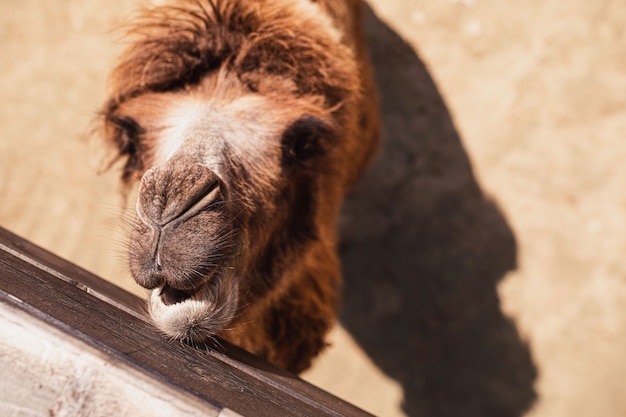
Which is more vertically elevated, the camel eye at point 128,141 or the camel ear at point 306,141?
the camel ear at point 306,141

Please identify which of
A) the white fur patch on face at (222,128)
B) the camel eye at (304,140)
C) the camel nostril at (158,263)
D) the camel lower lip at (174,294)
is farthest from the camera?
the camel eye at (304,140)

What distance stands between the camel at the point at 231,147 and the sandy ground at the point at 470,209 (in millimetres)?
1335

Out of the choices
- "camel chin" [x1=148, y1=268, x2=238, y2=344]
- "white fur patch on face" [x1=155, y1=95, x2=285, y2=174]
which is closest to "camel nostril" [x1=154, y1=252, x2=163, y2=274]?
"camel chin" [x1=148, y1=268, x2=238, y2=344]

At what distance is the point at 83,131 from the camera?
400 cm

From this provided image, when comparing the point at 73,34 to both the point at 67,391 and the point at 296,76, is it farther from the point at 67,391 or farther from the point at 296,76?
the point at 67,391

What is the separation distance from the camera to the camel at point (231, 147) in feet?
5.01

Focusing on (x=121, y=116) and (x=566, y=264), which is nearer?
(x=121, y=116)

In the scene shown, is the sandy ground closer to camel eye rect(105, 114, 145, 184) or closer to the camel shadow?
the camel shadow

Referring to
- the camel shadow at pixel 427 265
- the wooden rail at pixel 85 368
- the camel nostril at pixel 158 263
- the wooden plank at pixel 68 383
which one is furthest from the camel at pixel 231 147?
the camel shadow at pixel 427 265

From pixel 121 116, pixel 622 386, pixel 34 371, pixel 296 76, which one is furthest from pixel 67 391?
A: pixel 622 386

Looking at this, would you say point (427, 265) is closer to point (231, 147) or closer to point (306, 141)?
point (306, 141)

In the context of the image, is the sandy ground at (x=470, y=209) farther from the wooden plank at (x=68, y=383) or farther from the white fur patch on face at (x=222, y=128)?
the wooden plank at (x=68, y=383)

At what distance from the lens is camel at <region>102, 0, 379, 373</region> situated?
1.53 metres

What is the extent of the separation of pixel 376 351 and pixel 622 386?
5.15 feet
